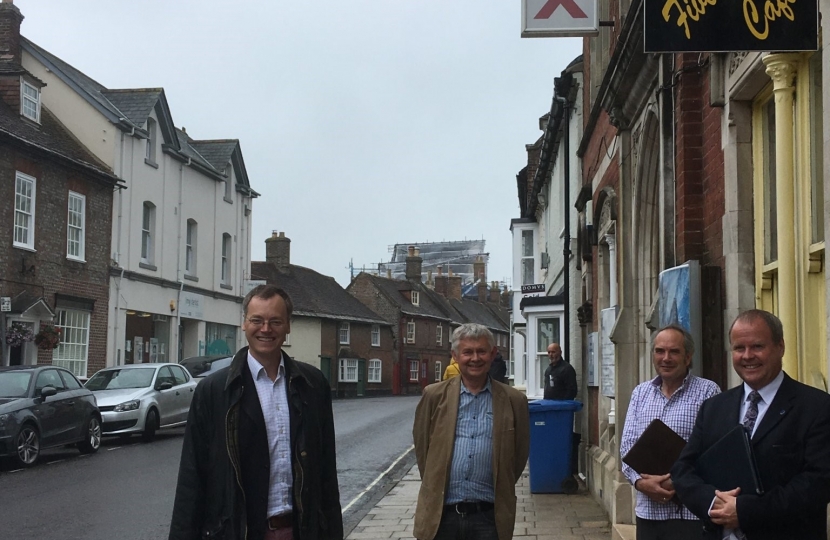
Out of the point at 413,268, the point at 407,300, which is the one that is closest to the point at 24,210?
the point at 407,300

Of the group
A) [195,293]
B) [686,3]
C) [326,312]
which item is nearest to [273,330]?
[686,3]

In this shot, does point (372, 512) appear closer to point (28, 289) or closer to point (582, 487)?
point (582, 487)

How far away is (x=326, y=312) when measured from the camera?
57.0 meters

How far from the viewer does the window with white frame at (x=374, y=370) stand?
62906mm

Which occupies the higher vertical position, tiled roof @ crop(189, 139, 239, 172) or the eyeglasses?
tiled roof @ crop(189, 139, 239, 172)

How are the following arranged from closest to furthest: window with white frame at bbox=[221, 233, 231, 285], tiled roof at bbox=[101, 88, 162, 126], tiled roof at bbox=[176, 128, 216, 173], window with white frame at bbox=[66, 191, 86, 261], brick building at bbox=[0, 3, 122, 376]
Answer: brick building at bbox=[0, 3, 122, 376]
window with white frame at bbox=[66, 191, 86, 261]
tiled roof at bbox=[101, 88, 162, 126]
tiled roof at bbox=[176, 128, 216, 173]
window with white frame at bbox=[221, 233, 231, 285]

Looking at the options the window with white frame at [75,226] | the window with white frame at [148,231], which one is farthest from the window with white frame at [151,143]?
the window with white frame at [75,226]

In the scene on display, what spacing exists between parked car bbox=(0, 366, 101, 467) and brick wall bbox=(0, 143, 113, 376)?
7.71 m

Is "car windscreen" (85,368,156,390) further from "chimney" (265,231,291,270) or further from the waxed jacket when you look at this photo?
"chimney" (265,231,291,270)

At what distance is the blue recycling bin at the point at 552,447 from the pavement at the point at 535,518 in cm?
16

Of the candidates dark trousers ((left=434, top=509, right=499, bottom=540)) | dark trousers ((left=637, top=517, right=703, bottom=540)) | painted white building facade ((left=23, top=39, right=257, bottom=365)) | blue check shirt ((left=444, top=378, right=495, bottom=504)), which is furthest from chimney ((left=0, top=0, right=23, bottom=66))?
dark trousers ((left=637, top=517, right=703, bottom=540))

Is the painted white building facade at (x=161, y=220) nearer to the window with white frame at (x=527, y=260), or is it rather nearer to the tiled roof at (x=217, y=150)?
the tiled roof at (x=217, y=150)

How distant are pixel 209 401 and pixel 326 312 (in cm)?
5306

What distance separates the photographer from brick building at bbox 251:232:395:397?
5478 centimetres
